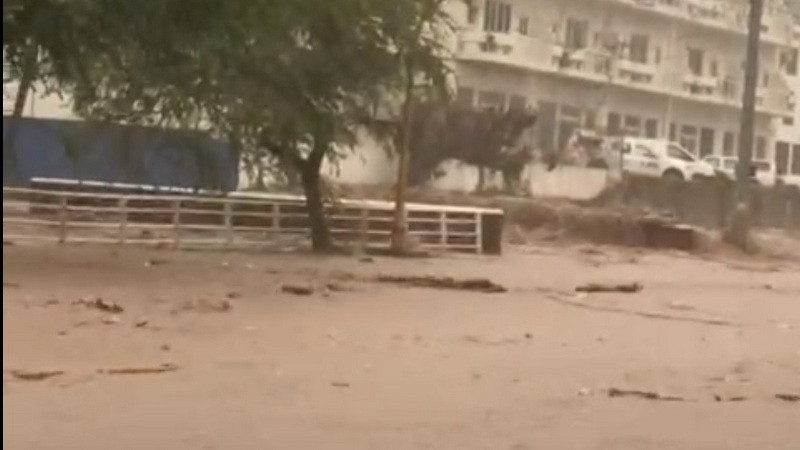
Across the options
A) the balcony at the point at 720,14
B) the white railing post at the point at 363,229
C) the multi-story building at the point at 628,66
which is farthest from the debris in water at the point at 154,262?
the balcony at the point at 720,14

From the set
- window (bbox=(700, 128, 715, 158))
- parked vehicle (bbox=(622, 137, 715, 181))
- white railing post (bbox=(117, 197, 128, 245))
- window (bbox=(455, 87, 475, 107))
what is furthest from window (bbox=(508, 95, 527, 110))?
white railing post (bbox=(117, 197, 128, 245))

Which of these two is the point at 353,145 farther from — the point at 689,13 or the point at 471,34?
the point at 689,13

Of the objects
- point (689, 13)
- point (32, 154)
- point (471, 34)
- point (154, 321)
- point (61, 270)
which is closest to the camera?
point (154, 321)

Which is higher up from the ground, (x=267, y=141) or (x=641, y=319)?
(x=267, y=141)

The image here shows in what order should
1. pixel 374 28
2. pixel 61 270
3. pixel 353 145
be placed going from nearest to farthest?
pixel 61 270
pixel 374 28
pixel 353 145

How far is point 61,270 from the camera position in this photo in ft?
70.7

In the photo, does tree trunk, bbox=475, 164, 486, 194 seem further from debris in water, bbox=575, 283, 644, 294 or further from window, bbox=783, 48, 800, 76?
window, bbox=783, 48, 800, 76

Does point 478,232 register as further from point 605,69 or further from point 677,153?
point 605,69

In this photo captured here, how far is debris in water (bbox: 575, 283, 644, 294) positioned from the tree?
3.80 m

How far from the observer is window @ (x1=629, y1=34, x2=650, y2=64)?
59906 millimetres

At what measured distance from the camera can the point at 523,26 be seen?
182ft

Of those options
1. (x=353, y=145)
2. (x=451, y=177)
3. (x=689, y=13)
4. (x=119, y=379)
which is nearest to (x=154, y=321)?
(x=119, y=379)

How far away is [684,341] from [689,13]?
46288 mm

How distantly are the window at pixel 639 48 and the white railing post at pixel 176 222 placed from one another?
3359cm
